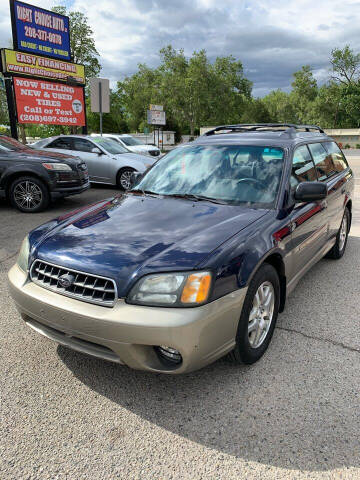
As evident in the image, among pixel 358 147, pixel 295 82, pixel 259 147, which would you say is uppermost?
pixel 295 82

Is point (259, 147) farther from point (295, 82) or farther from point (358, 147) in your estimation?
point (295, 82)

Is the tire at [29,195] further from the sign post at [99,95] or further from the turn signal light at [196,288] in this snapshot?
the sign post at [99,95]

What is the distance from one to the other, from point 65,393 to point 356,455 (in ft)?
5.62

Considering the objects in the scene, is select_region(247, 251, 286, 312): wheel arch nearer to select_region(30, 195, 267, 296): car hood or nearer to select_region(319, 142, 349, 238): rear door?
select_region(30, 195, 267, 296): car hood

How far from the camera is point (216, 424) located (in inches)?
87.5

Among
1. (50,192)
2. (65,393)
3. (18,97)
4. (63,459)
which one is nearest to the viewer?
(63,459)

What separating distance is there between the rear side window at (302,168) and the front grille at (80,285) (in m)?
1.88

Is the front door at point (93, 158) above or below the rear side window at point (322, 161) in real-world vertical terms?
below

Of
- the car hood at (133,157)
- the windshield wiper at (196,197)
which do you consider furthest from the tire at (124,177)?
the windshield wiper at (196,197)

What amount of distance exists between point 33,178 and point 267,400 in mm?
6723

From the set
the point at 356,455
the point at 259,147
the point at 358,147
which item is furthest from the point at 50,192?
the point at 358,147

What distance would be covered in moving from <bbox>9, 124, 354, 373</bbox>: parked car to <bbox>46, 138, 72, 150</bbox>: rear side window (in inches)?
315

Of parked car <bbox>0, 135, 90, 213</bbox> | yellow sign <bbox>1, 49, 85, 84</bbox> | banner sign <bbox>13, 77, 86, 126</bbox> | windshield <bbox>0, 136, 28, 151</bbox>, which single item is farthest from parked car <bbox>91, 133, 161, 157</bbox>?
parked car <bbox>0, 135, 90, 213</bbox>

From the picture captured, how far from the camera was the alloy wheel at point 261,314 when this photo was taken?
2670 mm
